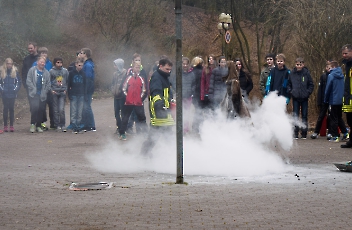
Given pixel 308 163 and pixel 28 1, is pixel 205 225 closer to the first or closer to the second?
pixel 308 163

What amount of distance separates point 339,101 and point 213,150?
624 centimetres

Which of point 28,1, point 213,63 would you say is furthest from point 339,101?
point 28,1

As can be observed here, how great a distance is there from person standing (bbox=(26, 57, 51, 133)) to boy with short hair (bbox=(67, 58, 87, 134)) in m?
0.69

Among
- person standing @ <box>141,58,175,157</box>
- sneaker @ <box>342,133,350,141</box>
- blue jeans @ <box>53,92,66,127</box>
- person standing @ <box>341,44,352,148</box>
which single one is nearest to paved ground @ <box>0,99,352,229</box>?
person standing @ <box>141,58,175,157</box>

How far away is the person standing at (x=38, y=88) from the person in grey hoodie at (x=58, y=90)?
28 centimetres

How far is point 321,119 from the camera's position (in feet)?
61.7

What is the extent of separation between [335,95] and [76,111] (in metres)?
7.36

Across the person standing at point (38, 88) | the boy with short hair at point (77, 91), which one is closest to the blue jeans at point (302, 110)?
the boy with short hair at point (77, 91)

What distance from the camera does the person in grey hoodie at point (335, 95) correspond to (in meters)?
17.9

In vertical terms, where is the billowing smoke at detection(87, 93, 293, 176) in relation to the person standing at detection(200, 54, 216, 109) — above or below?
below

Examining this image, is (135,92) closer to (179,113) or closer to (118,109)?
(118,109)

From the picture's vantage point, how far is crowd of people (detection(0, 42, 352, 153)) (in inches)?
677

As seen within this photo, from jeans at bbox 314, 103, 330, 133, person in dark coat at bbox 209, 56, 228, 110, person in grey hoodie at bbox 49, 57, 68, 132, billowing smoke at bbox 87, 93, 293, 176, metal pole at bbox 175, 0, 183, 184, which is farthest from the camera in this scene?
person in grey hoodie at bbox 49, 57, 68, 132

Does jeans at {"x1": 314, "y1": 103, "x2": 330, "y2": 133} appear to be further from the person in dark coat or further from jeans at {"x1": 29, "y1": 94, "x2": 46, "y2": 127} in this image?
jeans at {"x1": 29, "y1": 94, "x2": 46, "y2": 127}
